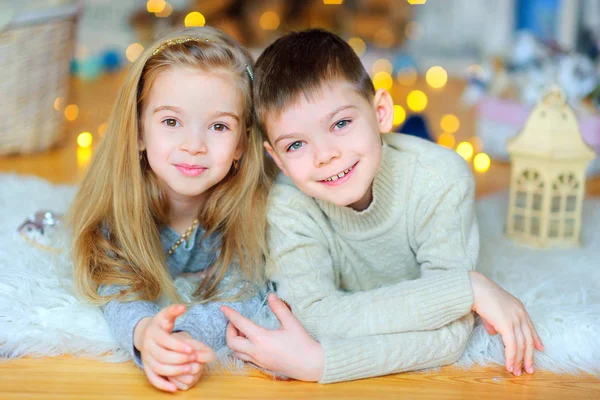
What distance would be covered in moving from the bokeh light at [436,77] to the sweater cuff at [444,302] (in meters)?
2.71

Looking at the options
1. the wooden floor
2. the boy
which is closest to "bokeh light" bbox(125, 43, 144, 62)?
the boy

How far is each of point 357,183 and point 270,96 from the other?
21 cm

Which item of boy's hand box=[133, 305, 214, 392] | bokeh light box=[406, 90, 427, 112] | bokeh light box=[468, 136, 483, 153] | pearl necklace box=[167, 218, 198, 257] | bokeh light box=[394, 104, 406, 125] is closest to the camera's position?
boy's hand box=[133, 305, 214, 392]

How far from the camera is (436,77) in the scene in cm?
398

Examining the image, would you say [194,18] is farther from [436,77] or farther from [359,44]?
[436,77]

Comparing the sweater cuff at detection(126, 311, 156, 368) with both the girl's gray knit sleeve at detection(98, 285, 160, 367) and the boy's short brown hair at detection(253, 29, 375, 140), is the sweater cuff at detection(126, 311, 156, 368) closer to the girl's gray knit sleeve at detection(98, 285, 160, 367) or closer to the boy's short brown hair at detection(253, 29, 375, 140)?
the girl's gray knit sleeve at detection(98, 285, 160, 367)

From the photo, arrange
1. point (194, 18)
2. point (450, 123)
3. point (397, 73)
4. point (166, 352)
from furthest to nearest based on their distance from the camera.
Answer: point (397, 73) < point (194, 18) < point (450, 123) < point (166, 352)

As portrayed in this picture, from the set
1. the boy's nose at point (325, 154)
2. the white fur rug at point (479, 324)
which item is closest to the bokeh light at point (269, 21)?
the white fur rug at point (479, 324)

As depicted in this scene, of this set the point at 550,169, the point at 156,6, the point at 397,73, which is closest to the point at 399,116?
the point at 397,73

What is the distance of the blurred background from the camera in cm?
238

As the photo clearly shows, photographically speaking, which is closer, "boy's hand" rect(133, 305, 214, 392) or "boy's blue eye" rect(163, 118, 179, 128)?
"boy's hand" rect(133, 305, 214, 392)

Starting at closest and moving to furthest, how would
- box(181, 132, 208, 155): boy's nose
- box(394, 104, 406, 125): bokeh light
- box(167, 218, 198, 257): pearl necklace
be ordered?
1. box(181, 132, 208, 155): boy's nose
2. box(167, 218, 198, 257): pearl necklace
3. box(394, 104, 406, 125): bokeh light

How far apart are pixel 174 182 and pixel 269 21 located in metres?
2.98

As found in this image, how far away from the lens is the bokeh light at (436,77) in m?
3.88
